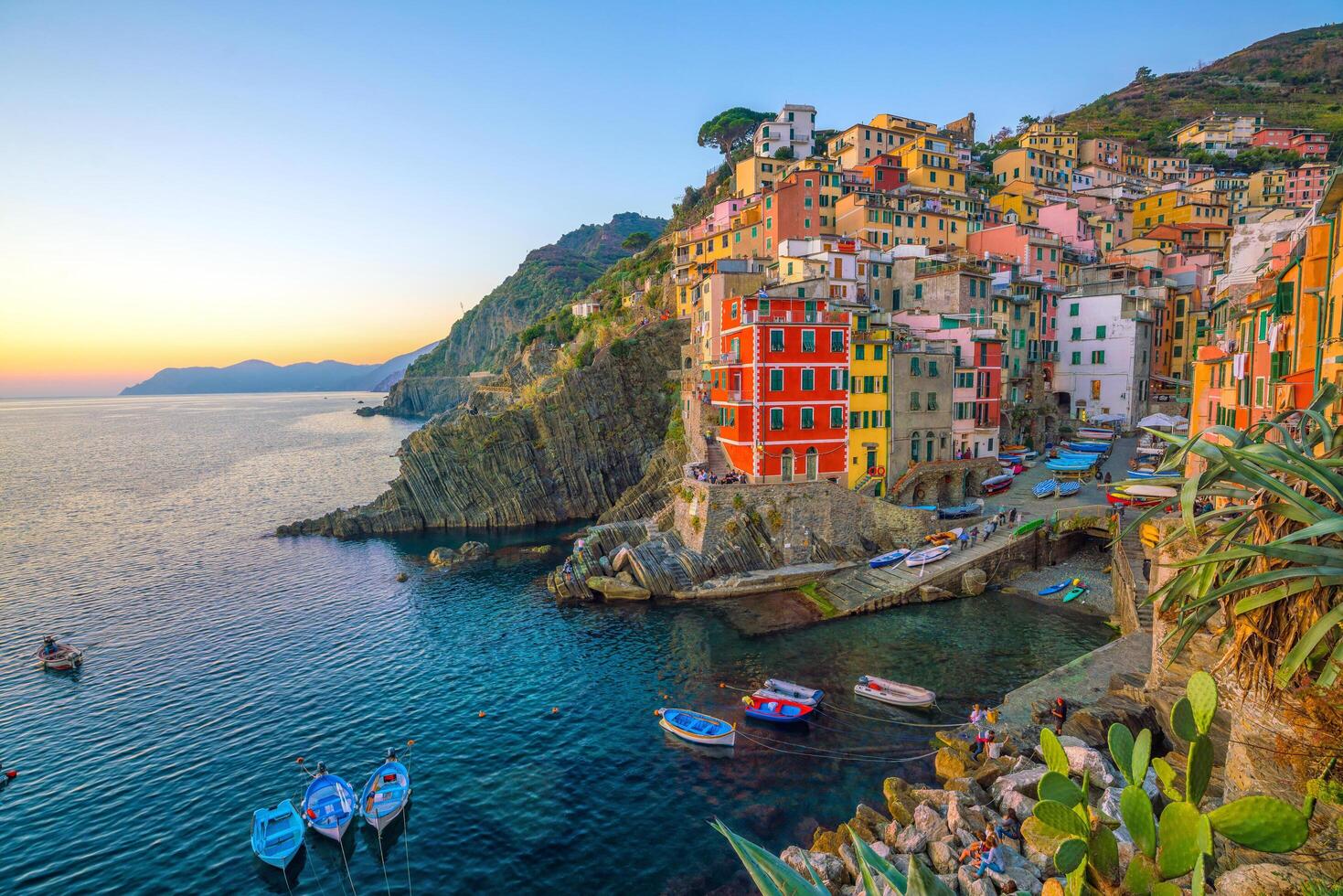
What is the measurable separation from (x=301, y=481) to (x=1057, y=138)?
478 feet

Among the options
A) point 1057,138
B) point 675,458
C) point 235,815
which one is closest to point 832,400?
point 675,458

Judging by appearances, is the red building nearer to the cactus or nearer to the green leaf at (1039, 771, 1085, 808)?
the cactus

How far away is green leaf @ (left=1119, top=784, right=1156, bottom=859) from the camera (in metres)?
9.02

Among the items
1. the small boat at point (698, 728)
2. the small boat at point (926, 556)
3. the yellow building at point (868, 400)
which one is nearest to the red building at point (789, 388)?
the yellow building at point (868, 400)

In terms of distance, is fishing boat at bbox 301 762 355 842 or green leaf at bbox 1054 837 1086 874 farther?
fishing boat at bbox 301 762 355 842

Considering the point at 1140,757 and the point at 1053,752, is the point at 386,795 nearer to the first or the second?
the point at 1053,752

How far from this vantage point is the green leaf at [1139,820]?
9023 millimetres

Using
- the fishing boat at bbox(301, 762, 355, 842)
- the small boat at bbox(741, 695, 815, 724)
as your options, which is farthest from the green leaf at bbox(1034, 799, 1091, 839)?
the fishing boat at bbox(301, 762, 355, 842)

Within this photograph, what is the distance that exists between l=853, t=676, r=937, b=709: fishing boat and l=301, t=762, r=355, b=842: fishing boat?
23191 mm

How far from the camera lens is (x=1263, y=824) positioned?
8.56m

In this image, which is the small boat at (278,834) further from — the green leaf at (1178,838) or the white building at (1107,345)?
the white building at (1107,345)

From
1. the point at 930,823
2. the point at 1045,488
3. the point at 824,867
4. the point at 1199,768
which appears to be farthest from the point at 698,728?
the point at 1045,488

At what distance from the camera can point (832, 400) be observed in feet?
163

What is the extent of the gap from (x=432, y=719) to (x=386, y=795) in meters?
7.02
